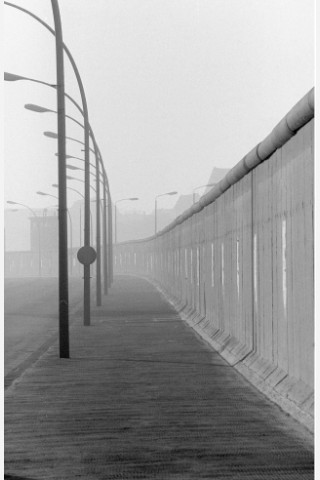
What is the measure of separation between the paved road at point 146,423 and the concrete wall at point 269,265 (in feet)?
1.50

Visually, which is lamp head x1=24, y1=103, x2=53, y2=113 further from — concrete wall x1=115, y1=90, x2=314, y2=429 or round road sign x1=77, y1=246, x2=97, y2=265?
concrete wall x1=115, y1=90, x2=314, y2=429

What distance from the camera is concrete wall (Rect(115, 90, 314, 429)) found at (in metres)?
12.0

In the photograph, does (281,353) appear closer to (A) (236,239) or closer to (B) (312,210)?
(B) (312,210)

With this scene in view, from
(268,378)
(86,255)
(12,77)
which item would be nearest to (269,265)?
(268,378)

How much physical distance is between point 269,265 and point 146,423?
4.39 meters

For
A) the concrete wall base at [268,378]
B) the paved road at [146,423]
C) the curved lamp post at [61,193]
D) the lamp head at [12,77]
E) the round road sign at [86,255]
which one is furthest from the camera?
the round road sign at [86,255]

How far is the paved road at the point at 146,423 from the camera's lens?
29.7 feet

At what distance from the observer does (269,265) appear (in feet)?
49.5

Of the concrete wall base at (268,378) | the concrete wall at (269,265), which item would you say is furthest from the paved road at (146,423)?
the concrete wall at (269,265)

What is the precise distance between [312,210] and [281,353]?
2.88m

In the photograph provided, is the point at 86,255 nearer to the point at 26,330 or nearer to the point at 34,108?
the point at 26,330

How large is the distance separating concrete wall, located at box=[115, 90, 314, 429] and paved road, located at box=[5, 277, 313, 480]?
1.50 ft

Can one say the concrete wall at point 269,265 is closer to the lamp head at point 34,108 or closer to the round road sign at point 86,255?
the round road sign at point 86,255

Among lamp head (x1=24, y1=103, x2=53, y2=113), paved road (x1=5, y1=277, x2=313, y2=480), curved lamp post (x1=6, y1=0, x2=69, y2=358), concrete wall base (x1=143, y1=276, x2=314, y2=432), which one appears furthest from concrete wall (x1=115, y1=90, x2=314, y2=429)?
lamp head (x1=24, y1=103, x2=53, y2=113)
